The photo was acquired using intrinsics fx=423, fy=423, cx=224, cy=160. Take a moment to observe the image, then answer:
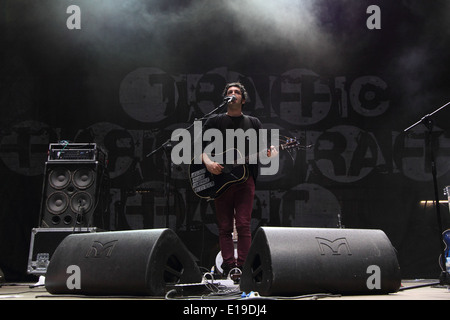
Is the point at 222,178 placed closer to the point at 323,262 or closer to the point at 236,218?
the point at 236,218

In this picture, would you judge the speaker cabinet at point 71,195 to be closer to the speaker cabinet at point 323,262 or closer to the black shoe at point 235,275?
the black shoe at point 235,275

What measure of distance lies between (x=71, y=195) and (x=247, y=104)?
231 cm

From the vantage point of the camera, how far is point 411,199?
16.1 feet

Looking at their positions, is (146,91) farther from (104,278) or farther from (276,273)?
(276,273)

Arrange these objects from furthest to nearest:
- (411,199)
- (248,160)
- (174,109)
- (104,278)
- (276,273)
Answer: (174,109)
(411,199)
(248,160)
(104,278)
(276,273)

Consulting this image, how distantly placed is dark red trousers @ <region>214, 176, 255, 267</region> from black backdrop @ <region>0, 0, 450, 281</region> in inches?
66.4

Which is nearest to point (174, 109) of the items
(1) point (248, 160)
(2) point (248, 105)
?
(2) point (248, 105)

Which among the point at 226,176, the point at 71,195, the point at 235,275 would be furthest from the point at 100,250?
the point at 71,195

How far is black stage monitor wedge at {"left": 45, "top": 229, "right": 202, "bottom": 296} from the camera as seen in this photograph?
A: 230 cm

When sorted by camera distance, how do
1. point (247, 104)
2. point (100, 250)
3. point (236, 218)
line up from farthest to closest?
point (247, 104)
point (236, 218)
point (100, 250)

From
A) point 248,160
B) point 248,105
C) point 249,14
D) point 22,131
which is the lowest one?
point 248,160

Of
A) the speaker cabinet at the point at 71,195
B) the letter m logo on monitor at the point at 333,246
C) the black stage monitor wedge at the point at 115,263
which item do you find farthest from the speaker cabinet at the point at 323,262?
the speaker cabinet at the point at 71,195

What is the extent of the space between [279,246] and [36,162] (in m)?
3.86

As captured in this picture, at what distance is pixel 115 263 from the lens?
236cm
